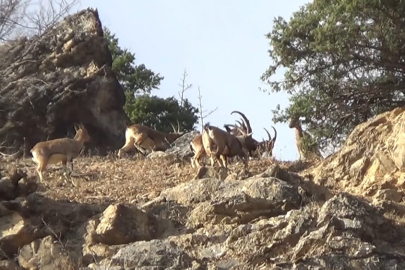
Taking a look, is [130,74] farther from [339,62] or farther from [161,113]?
[339,62]

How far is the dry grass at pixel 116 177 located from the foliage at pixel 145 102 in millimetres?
15864

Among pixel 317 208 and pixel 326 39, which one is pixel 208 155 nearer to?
pixel 326 39

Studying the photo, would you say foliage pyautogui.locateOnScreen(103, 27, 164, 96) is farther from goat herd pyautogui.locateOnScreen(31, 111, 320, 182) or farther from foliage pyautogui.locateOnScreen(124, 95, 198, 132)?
goat herd pyautogui.locateOnScreen(31, 111, 320, 182)

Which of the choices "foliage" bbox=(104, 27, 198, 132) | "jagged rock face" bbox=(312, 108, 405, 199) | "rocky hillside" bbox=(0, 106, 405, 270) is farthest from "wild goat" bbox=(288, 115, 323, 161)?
"foliage" bbox=(104, 27, 198, 132)

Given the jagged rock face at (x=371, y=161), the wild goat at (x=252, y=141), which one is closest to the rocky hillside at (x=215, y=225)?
the jagged rock face at (x=371, y=161)

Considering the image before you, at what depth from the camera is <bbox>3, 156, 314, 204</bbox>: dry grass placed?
16.3 m

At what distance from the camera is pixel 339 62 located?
23.3m

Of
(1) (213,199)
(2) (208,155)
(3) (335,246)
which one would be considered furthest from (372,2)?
(3) (335,246)

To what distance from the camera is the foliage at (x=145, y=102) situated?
39156 mm

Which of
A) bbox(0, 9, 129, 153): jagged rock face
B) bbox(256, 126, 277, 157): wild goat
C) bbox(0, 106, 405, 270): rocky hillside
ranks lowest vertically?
bbox(0, 106, 405, 270): rocky hillside

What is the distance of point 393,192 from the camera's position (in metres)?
15.7

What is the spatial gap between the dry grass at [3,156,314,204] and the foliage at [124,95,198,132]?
617 inches

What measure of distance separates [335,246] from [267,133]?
529 inches

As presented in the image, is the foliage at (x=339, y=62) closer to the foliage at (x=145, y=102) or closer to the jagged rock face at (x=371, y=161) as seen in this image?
the jagged rock face at (x=371, y=161)
